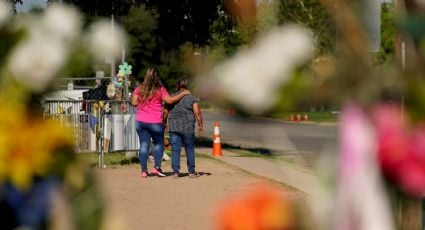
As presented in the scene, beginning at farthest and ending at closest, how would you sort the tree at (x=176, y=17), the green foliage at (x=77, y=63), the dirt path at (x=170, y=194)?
the dirt path at (x=170, y=194)
the tree at (x=176, y=17)
the green foliage at (x=77, y=63)

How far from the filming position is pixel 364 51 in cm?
132

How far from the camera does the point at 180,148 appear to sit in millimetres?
14359

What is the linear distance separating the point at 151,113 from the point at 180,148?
65 centimetres

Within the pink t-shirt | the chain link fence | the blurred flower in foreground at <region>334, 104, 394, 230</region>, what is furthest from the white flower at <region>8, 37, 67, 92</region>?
the chain link fence

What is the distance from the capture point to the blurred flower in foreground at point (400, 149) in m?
1.28

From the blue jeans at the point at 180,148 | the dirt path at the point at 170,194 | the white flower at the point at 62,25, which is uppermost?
the white flower at the point at 62,25

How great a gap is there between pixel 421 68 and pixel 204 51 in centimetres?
32

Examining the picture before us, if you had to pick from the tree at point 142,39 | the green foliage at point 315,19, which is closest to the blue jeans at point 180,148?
the tree at point 142,39

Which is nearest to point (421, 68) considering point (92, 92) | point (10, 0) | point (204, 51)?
point (204, 51)

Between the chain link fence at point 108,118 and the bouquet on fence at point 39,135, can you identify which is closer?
the bouquet on fence at point 39,135

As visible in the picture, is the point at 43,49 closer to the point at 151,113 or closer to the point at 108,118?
the point at 151,113

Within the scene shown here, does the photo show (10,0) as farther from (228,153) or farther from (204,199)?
(228,153)

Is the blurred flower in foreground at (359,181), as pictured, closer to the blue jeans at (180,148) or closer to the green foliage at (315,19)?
the green foliage at (315,19)

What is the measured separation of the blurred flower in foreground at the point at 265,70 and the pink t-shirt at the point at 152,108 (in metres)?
12.8
